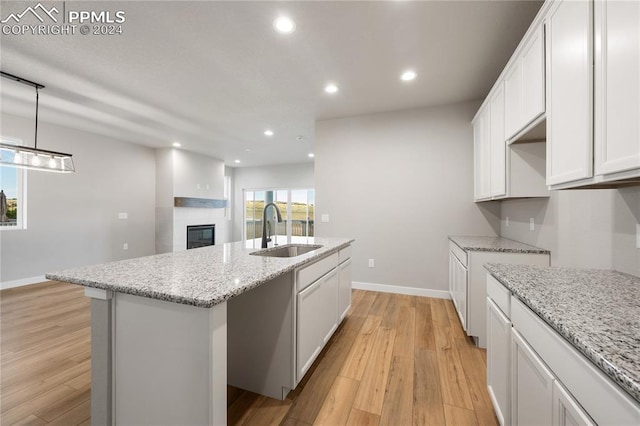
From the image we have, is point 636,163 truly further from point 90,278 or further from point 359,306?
point 359,306

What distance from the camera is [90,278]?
125 centimetres

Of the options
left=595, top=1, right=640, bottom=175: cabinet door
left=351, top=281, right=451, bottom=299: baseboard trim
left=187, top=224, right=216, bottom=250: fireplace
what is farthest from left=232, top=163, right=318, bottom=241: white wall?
left=595, top=1, right=640, bottom=175: cabinet door

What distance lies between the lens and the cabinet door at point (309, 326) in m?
1.73

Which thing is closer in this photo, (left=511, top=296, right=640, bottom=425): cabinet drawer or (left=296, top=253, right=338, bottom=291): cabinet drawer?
(left=511, top=296, right=640, bottom=425): cabinet drawer

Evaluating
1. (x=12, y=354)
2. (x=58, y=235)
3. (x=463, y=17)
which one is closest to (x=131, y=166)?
(x=58, y=235)

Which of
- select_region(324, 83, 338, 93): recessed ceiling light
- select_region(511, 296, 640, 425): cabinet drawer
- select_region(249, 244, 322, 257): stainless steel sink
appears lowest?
select_region(511, 296, 640, 425): cabinet drawer

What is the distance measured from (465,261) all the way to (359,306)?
1.47 m

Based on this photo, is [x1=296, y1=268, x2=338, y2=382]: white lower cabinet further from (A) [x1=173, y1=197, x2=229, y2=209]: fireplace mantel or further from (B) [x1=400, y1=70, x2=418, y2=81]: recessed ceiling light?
(A) [x1=173, y1=197, x2=229, y2=209]: fireplace mantel

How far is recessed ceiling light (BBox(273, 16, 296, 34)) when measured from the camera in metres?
2.04

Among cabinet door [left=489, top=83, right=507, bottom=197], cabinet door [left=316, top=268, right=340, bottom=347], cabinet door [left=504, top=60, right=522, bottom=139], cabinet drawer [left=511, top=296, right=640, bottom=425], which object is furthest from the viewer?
cabinet door [left=489, top=83, right=507, bottom=197]

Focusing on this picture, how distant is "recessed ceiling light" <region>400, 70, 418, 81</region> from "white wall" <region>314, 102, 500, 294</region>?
950 millimetres

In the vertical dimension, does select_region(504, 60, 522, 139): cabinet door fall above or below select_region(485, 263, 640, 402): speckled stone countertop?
above

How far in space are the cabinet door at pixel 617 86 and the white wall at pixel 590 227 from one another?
490 mm

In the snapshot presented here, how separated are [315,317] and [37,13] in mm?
3222
